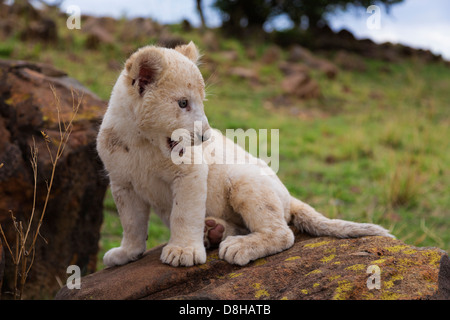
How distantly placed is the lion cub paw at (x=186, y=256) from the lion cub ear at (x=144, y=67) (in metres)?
1.20

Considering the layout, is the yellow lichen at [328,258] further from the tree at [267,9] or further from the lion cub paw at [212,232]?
the tree at [267,9]

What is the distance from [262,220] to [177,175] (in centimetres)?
77

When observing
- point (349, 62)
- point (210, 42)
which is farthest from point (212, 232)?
point (349, 62)

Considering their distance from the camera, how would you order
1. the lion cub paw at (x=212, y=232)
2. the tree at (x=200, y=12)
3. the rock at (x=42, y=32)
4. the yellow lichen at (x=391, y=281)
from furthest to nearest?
the tree at (x=200, y=12)
the rock at (x=42, y=32)
the lion cub paw at (x=212, y=232)
the yellow lichen at (x=391, y=281)

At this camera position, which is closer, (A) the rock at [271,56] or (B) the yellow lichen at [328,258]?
(B) the yellow lichen at [328,258]

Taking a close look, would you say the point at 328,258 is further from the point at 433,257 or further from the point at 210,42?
the point at 210,42

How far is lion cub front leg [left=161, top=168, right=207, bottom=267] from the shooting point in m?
3.41

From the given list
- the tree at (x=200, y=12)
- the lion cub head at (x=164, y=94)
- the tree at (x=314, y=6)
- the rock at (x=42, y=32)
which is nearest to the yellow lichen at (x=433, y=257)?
the lion cub head at (x=164, y=94)

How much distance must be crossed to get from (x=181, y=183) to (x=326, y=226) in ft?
4.22

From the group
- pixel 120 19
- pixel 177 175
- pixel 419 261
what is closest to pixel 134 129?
pixel 177 175

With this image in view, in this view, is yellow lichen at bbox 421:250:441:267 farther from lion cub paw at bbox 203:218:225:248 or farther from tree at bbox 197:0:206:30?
tree at bbox 197:0:206:30

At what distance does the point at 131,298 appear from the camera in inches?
126

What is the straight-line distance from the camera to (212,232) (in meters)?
3.75

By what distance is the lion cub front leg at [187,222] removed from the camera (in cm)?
341
